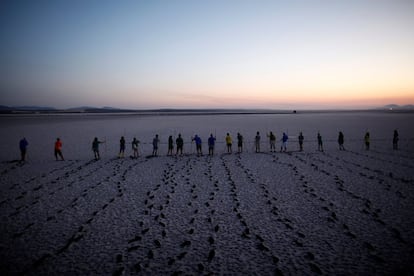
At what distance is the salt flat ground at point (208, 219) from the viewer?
5645 millimetres

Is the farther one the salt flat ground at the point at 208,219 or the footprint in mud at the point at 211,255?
the footprint in mud at the point at 211,255

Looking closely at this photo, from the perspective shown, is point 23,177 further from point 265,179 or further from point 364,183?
point 364,183

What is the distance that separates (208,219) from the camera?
25.6ft

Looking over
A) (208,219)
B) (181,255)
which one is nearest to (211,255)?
(181,255)

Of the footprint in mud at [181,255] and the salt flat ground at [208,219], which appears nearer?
the salt flat ground at [208,219]

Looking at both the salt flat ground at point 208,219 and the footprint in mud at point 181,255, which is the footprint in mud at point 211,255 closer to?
the salt flat ground at point 208,219

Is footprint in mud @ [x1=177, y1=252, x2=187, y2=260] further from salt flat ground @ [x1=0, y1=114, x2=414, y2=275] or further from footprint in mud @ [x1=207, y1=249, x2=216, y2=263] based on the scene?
footprint in mud @ [x1=207, y1=249, x2=216, y2=263]

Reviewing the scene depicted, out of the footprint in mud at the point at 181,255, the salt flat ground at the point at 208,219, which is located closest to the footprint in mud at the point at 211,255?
the salt flat ground at the point at 208,219

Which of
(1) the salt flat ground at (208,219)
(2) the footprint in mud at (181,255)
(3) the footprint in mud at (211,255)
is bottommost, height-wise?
(3) the footprint in mud at (211,255)

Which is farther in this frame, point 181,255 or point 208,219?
point 208,219

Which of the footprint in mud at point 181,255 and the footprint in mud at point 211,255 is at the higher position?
the footprint in mud at point 181,255

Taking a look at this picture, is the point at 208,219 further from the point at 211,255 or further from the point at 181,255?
the point at 181,255

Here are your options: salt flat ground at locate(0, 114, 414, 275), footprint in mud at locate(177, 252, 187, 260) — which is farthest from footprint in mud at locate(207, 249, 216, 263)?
footprint in mud at locate(177, 252, 187, 260)

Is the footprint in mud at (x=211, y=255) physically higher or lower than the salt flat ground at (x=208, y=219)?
lower
